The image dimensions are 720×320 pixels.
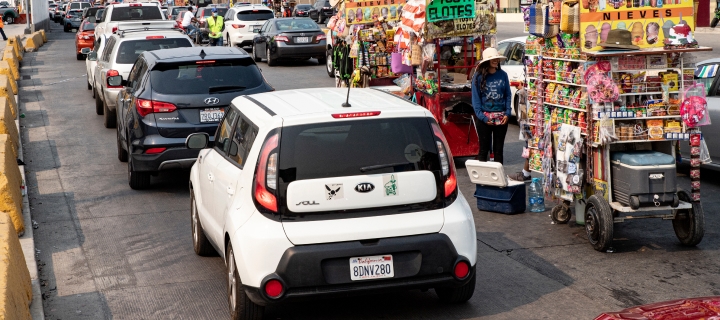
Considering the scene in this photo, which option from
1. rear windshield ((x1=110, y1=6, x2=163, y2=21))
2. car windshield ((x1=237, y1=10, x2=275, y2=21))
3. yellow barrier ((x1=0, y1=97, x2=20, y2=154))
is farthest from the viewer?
car windshield ((x1=237, y1=10, x2=275, y2=21))

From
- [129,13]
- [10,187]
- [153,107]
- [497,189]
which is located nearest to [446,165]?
[497,189]

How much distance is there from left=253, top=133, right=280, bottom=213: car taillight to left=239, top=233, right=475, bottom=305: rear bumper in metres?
0.35

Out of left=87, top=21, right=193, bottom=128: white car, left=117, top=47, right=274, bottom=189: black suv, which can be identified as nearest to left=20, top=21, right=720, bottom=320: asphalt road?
left=117, top=47, right=274, bottom=189: black suv

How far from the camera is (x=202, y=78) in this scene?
11.4m

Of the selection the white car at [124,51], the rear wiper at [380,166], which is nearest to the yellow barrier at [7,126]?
the white car at [124,51]

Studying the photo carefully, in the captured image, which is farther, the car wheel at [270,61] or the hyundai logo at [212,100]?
the car wheel at [270,61]

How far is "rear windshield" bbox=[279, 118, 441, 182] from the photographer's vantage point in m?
6.21

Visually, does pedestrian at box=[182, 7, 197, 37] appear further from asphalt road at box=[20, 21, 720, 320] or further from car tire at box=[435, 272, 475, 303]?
car tire at box=[435, 272, 475, 303]

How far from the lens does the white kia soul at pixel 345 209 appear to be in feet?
20.1

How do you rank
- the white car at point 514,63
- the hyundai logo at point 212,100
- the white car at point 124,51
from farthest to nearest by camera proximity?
the white car at point 124,51 → the white car at point 514,63 → the hyundai logo at point 212,100

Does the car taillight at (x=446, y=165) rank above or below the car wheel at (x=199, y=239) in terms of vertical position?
above

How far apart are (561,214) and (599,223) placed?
110cm

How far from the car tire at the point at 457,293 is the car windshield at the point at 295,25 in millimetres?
22649

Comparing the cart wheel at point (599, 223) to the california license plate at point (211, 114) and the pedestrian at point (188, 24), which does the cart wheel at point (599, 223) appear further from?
the pedestrian at point (188, 24)
